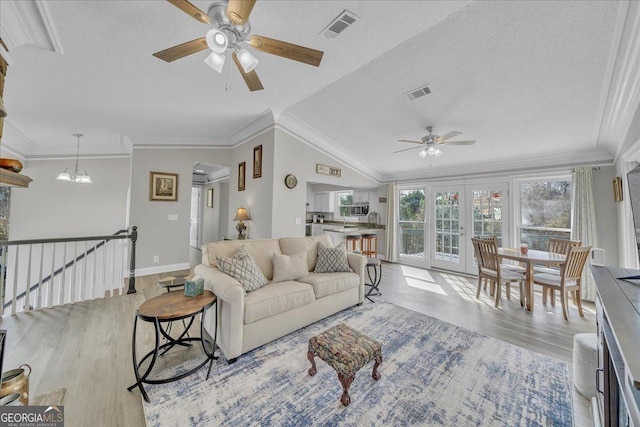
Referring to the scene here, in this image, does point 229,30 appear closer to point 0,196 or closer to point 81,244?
point 81,244

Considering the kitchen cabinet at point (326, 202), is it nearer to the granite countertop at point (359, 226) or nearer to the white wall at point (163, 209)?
the granite countertop at point (359, 226)

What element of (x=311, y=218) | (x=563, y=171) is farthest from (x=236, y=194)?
(x=563, y=171)

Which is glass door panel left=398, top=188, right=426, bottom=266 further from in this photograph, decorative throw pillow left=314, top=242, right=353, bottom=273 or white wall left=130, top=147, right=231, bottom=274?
white wall left=130, top=147, right=231, bottom=274

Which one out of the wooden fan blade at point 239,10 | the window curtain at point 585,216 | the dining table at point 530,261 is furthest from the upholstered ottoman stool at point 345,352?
the window curtain at point 585,216

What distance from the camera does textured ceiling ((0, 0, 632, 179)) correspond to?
190cm

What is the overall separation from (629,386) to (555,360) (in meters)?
2.02

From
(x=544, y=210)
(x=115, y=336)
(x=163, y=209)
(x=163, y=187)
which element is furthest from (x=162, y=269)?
(x=544, y=210)

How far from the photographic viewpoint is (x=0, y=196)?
4906 mm

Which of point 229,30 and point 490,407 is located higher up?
point 229,30

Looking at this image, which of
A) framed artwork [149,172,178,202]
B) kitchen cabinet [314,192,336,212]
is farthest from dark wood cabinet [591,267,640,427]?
kitchen cabinet [314,192,336,212]

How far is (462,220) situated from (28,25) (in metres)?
6.50

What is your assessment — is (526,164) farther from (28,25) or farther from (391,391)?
(28,25)

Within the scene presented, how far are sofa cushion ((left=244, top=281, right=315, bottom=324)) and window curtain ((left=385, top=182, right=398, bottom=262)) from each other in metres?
4.10

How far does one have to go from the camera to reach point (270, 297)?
2324 mm
